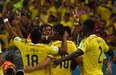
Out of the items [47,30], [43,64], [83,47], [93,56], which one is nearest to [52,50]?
[43,64]

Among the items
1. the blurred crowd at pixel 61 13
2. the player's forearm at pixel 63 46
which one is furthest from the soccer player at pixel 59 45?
the blurred crowd at pixel 61 13

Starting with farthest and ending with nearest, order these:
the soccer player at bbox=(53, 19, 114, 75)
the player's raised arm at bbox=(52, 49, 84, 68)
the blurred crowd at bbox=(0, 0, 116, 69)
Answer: the blurred crowd at bbox=(0, 0, 116, 69) → the soccer player at bbox=(53, 19, 114, 75) → the player's raised arm at bbox=(52, 49, 84, 68)

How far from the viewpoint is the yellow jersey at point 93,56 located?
9.27m

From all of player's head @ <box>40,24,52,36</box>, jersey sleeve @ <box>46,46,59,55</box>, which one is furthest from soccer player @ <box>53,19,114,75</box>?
player's head @ <box>40,24,52,36</box>

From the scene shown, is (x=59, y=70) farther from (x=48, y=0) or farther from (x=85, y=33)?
(x=48, y=0)

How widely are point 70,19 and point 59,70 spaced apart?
702cm

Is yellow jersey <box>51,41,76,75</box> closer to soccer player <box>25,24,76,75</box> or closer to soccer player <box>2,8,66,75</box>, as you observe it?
soccer player <box>25,24,76,75</box>

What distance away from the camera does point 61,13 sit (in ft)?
56.9

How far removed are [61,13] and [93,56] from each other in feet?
26.6

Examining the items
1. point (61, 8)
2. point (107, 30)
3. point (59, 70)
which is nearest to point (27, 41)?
point (59, 70)

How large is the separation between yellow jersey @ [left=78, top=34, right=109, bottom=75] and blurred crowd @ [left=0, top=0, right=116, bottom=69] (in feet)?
18.3

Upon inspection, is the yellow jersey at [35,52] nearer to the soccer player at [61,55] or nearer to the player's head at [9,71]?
the soccer player at [61,55]

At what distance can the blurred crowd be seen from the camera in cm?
1571

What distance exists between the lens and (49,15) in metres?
16.9
